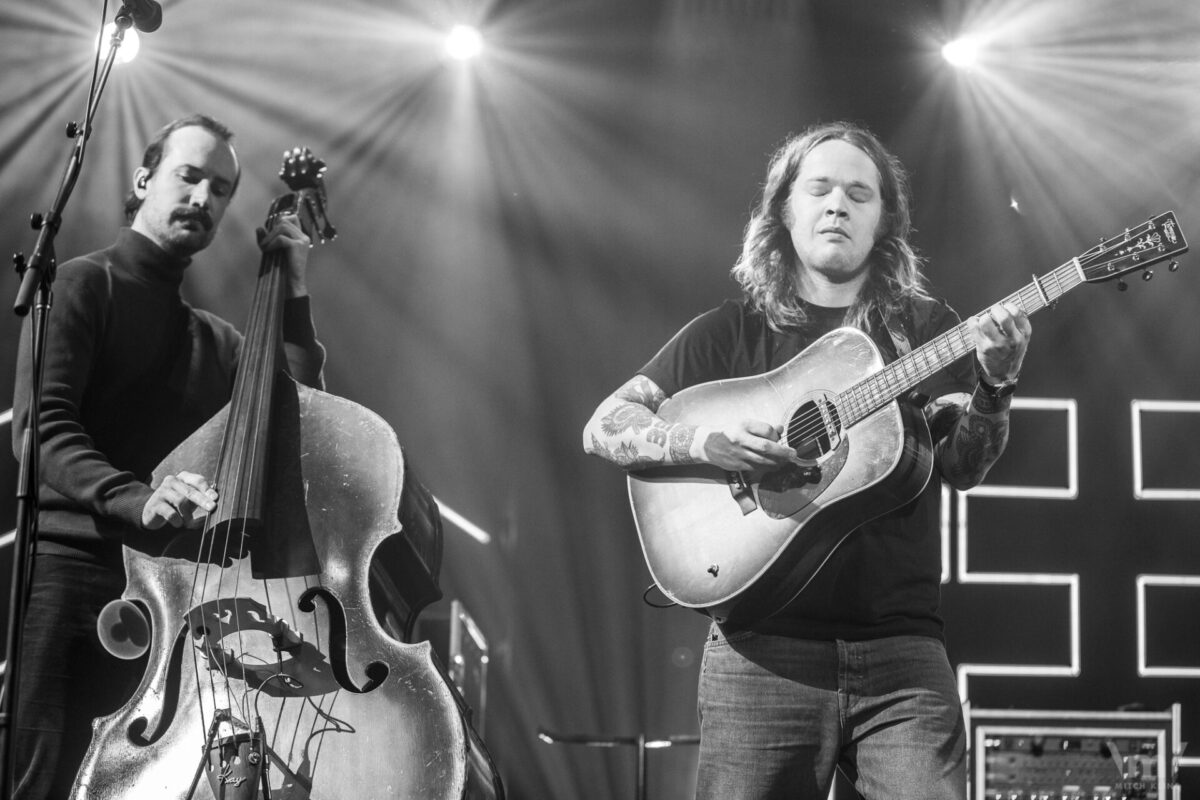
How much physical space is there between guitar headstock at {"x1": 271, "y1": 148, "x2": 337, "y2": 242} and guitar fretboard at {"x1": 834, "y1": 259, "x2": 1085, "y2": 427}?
1627 mm

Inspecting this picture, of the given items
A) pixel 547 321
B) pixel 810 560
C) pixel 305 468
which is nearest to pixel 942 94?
pixel 547 321

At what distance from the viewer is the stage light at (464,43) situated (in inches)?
216

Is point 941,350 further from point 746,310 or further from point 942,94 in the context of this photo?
point 942,94

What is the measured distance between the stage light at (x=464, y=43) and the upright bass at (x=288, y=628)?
2638mm

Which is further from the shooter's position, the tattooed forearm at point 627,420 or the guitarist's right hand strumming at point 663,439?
the tattooed forearm at point 627,420

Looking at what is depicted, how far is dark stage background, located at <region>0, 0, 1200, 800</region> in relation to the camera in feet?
17.5

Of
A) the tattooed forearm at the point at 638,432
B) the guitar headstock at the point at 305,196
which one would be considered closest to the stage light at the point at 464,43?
the guitar headstock at the point at 305,196

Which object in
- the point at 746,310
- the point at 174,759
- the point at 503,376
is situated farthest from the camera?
the point at 503,376

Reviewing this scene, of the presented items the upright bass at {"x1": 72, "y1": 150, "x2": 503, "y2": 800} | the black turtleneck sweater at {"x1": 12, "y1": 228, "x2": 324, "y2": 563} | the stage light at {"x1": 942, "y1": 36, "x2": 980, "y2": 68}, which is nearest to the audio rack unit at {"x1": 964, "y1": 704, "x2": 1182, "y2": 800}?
the upright bass at {"x1": 72, "y1": 150, "x2": 503, "y2": 800}

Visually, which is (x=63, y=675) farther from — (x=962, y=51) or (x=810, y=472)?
(x=962, y=51)

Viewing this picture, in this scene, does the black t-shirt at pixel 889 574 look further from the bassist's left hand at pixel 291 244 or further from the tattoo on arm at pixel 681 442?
the bassist's left hand at pixel 291 244

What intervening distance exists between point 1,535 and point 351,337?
1.64 meters

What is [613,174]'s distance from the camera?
554 cm

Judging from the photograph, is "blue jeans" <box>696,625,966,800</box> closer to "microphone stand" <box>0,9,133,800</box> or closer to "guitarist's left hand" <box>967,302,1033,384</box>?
"guitarist's left hand" <box>967,302,1033,384</box>
